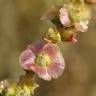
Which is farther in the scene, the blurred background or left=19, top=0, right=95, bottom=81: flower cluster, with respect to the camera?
the blurred background

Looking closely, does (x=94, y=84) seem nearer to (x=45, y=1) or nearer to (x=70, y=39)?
(x=45, y=1)

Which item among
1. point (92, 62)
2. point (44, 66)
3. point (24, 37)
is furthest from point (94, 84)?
point (44, 66)

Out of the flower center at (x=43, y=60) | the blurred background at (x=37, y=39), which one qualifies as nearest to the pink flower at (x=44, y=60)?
the flower center at (x=43, y=60)

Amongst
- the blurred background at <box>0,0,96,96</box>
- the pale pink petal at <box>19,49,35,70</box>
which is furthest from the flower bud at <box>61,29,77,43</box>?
the blurred background at <box>0,0,96,96</box>

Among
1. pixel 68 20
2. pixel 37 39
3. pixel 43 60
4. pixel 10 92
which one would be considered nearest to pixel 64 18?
pixel 68 20

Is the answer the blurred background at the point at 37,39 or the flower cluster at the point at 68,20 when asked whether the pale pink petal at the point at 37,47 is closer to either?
the flower cluster at the point at 68,20

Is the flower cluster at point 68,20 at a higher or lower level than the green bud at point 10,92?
higher

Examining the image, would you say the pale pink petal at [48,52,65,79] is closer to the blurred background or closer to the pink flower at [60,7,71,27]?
the pink flower at [60,7,71,27]
